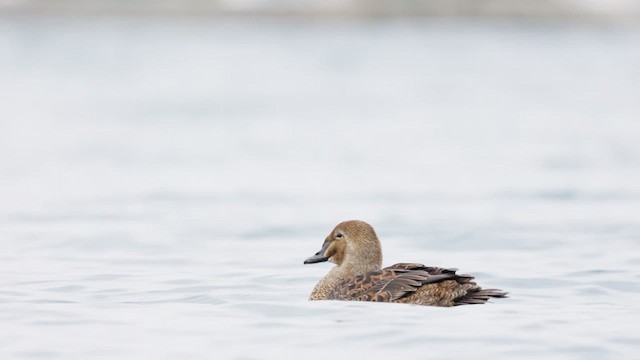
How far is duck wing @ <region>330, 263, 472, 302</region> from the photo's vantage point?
397 inches

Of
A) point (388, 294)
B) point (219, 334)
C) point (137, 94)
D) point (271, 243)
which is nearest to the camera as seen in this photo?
point (219, 334)

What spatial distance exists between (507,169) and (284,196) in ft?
11.2

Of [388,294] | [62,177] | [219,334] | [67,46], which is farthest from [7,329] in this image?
[67,46]

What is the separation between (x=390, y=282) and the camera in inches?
404

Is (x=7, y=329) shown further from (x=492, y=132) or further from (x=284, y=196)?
(x=492, y=132)

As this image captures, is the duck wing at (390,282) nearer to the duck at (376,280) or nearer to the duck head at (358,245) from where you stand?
the duck at (376,280)

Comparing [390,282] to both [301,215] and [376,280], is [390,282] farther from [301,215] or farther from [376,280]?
[301,215]

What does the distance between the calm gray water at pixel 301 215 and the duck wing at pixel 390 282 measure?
12 centimetres

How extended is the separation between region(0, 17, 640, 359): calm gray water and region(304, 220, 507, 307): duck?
11 centimetres

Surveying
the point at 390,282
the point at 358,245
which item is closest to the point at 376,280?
the point at 390,282

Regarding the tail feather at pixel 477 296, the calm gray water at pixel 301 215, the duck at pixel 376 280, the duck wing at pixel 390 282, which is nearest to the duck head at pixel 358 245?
the duck at pixel 376 280

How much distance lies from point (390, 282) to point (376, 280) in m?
0.12

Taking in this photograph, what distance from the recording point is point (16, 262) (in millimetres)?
12578

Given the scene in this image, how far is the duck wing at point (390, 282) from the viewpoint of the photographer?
10086mm
